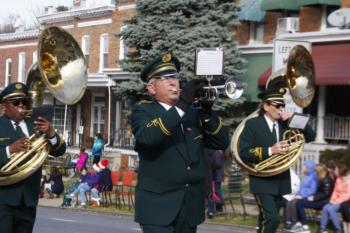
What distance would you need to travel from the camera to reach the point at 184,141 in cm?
593

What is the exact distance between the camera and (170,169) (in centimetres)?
586

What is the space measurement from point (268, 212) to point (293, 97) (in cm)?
273

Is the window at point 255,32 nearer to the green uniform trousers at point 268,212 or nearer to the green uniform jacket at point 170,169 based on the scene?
the green uniform trousers at point 268,212

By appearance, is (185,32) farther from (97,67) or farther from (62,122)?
(62,122)

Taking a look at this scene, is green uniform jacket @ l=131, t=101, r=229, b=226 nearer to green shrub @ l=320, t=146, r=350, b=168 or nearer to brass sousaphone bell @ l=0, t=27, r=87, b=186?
brass sousaphone bell @ l=0, t=27, r=87, b=186

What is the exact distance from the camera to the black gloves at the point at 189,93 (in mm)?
5503

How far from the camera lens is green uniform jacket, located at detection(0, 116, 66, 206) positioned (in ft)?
23.5

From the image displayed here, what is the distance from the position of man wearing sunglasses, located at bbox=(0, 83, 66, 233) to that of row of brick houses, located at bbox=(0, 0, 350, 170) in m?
11.8

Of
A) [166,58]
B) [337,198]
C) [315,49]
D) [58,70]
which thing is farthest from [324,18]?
[166,58]

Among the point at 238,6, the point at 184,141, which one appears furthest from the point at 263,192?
the point at 238,6

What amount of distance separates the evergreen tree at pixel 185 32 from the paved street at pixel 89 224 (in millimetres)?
8016

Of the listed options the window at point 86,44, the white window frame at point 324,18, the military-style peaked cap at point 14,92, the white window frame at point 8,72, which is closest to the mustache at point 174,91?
the military-style peaked cap at point 14,92

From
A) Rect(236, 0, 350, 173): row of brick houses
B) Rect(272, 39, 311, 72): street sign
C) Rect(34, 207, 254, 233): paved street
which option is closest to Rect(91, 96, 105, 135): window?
Rect(236, 0, 350, 173): row of brick houses

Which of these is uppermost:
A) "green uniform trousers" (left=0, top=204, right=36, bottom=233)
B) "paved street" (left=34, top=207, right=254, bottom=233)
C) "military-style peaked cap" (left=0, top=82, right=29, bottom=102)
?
"military-style peaked cap" (left=0, top=82, right=29, bottom=102)
